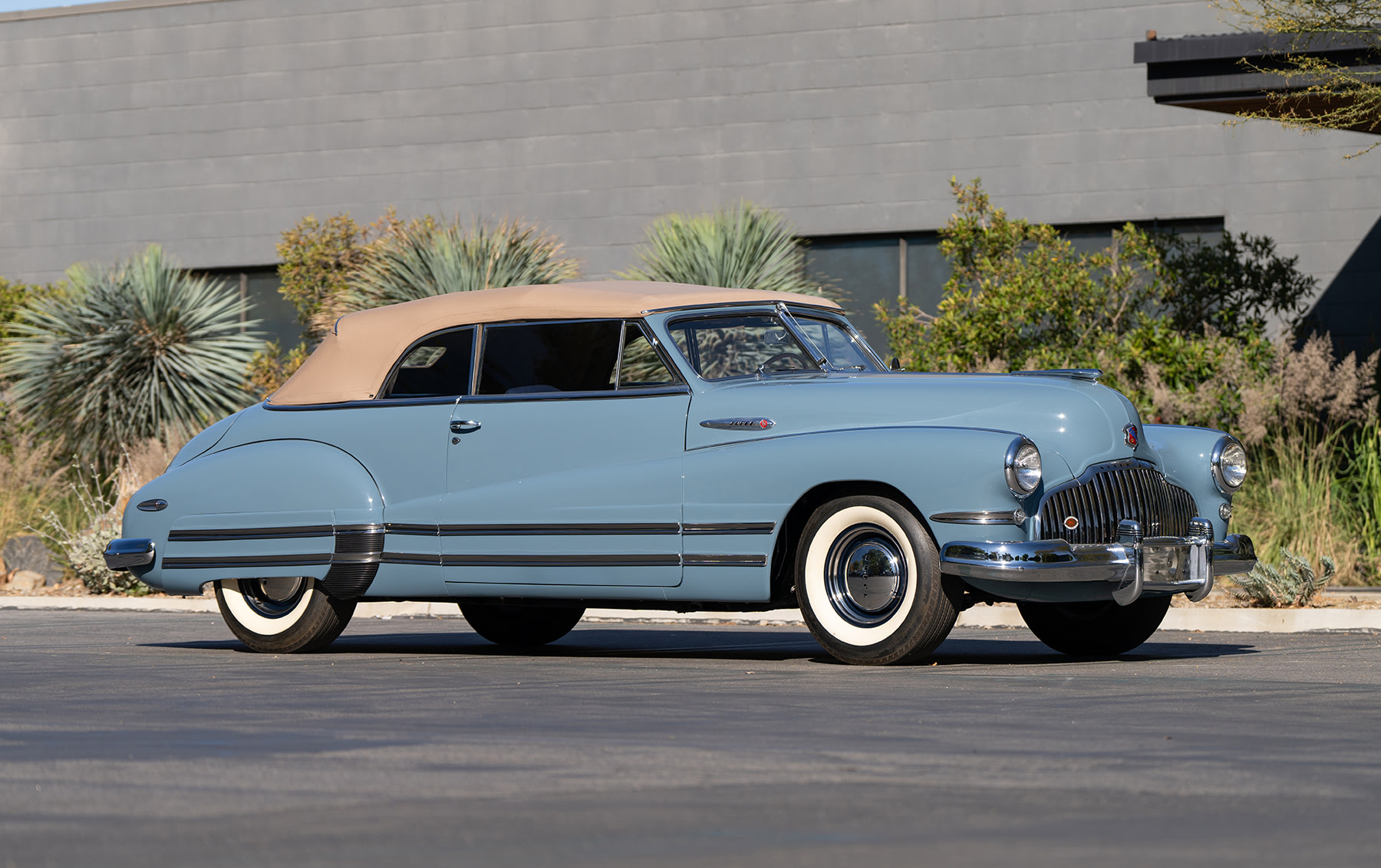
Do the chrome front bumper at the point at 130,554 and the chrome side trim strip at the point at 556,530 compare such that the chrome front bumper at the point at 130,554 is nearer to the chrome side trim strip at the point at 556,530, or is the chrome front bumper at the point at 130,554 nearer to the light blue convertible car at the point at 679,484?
the light blue convertible car at the point at 679,484

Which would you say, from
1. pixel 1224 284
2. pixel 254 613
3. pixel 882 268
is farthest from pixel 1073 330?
pixel 254 613

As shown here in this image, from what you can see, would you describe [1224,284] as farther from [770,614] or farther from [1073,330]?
[770,614]

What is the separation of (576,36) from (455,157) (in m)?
2.36

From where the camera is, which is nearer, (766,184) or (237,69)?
(766,184)

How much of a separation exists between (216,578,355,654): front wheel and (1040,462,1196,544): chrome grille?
370cm

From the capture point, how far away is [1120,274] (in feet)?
56.2

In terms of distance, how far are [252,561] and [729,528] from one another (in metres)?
2.68

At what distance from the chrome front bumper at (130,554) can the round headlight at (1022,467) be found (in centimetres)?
469

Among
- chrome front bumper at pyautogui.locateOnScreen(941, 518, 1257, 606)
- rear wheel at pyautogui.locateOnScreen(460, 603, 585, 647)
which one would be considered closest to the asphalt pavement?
chrome front bumper at pyautogui.locateOnScreen(941, 518, 1257, 606)

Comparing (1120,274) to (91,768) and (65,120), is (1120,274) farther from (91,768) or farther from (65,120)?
(65,120)

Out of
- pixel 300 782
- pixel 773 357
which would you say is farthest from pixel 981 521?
pixel 300 782

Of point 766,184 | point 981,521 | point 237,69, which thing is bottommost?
point 981,521

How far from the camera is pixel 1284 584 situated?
11953 mm

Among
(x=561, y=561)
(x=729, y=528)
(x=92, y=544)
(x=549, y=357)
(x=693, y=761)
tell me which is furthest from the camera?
(x=92, y=544)
